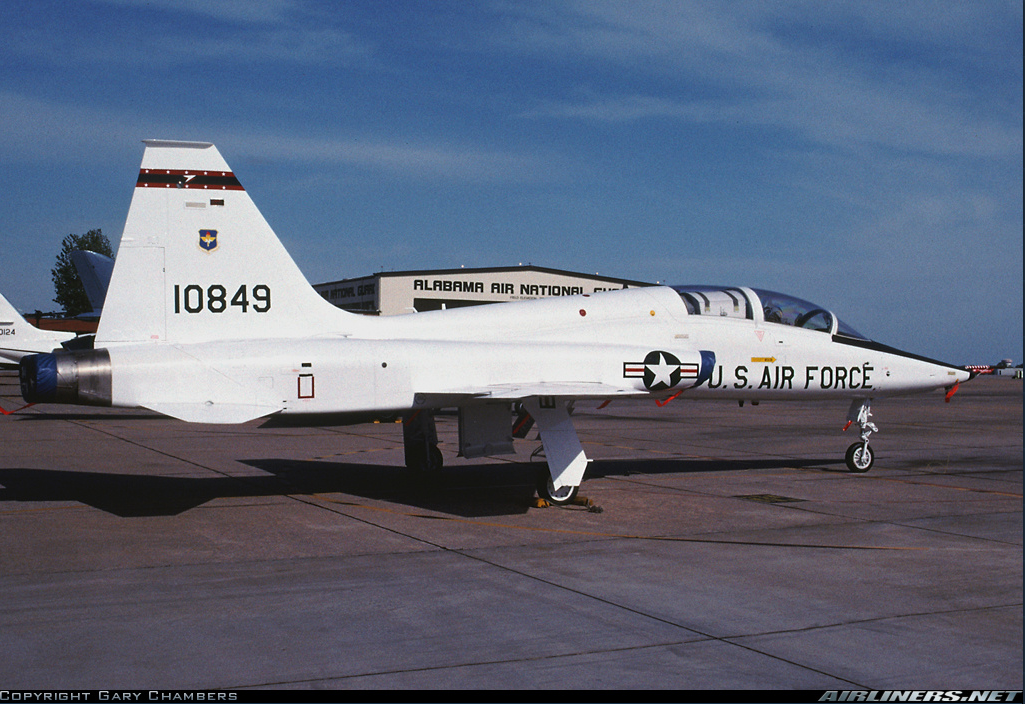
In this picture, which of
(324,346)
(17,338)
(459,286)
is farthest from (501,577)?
(459,286)

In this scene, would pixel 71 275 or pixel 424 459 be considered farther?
pixel 71 275

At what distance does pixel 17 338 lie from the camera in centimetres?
2989

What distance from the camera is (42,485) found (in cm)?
1279

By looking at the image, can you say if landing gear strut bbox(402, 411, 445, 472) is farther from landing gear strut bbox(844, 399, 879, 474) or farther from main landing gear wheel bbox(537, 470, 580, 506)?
landing gear strut bbox(844, 399, 879, 474)

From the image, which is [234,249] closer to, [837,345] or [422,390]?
[422,390]

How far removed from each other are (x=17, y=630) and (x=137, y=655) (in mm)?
1108

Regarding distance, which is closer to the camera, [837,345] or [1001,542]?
[1001,542]

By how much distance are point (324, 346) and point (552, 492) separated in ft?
11.0

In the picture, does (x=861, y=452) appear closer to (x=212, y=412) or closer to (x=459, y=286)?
(x=212, y=412)

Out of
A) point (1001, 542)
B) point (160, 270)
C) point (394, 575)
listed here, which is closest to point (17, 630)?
point (394, 575)

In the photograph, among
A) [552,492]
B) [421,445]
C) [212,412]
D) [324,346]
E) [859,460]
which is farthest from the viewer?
[859,460]

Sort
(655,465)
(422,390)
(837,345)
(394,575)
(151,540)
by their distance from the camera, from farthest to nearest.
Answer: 1. (655,465)
2. (837,345)
3. (422,390)
4. (151,540)
5. (394,575)

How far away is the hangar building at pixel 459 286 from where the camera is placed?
5128 centimetres

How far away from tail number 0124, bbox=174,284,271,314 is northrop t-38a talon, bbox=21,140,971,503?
17 millimetres
